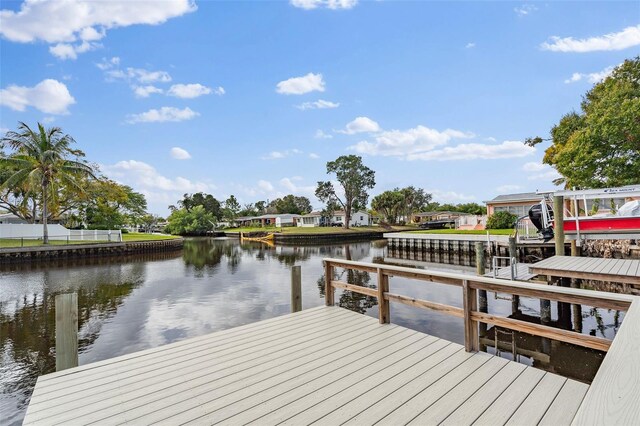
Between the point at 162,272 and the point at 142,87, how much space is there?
1417 centimetres

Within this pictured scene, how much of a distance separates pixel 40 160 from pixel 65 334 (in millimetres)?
27140

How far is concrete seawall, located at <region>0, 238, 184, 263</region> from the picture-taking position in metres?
20.7

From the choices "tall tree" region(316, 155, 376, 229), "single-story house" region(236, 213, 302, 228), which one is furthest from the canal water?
"single-story house" region(236, 213, 302, 228)

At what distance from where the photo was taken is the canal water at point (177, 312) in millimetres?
5988

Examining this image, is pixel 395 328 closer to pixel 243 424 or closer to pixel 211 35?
pixel 243 424

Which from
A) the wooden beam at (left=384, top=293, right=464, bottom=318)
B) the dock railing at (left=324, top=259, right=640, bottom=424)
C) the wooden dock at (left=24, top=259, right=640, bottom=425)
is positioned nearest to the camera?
the dock railing at (left=324, top=259, right=640, bottom=424)

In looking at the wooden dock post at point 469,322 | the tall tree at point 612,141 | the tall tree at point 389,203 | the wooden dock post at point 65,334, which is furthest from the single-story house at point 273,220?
the wooden dock post at point 469,322

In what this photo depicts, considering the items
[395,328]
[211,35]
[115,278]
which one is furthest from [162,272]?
[395,328]

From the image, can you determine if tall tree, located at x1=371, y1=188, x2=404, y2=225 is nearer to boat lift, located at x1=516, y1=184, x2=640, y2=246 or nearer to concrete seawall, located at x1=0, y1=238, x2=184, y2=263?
concrete seawall, located at x1=0, y1=238, x2=184, y2=263

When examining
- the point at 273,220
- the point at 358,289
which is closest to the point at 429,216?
the point at 273,220

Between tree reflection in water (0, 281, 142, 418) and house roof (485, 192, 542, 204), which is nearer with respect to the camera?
tree reflection in water (0, 281, 142, 418)

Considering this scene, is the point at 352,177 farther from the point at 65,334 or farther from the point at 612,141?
the point at 65,334

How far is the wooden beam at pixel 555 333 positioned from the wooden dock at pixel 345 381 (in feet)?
0.03

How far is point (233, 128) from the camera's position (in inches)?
1347
